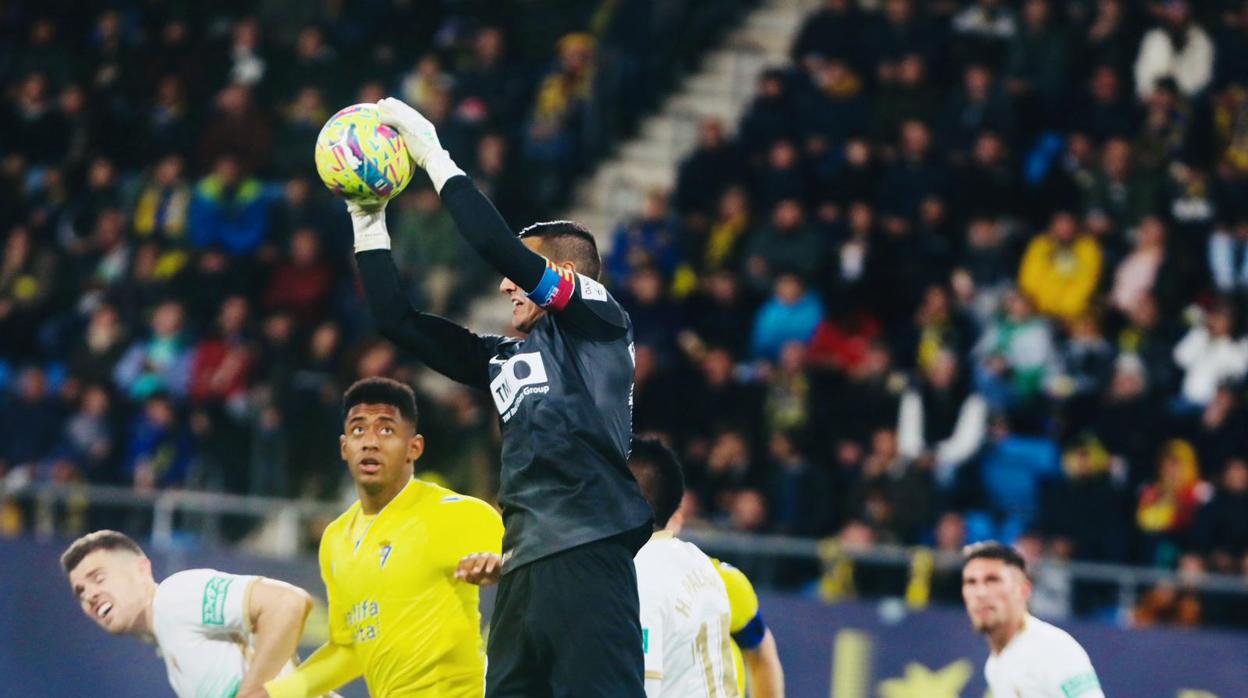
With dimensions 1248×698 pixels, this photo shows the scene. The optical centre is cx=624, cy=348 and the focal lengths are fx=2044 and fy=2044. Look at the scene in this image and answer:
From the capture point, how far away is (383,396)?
7266 mm

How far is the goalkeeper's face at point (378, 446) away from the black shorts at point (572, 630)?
4.15ft

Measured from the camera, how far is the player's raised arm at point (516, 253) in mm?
5887

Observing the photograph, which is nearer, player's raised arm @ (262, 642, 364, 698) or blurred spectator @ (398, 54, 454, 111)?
player's raised arm @ (262, 642, 364, 698)

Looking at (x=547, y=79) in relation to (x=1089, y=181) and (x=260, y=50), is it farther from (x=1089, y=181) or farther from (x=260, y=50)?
(x=1089, y=181)

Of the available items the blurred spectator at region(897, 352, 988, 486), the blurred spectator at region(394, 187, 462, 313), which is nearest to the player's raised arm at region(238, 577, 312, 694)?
the blurred spectator at region(897, 352, 988, 486)

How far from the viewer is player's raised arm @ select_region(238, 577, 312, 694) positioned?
7.22 m

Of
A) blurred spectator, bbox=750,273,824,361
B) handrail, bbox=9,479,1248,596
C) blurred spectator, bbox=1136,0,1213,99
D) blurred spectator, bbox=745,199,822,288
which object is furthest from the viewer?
blurred spectator, bbox=1136,0,1213,99

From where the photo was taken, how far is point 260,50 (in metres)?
20.6

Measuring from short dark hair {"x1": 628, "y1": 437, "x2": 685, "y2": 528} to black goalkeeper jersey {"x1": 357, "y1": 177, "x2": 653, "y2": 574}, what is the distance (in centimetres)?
127

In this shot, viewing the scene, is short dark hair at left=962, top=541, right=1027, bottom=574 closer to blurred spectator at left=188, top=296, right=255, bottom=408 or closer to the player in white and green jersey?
the player in white and green jersey

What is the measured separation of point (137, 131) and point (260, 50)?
1.47m

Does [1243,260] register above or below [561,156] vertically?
below

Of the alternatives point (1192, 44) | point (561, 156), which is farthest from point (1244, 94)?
point (561, 156)

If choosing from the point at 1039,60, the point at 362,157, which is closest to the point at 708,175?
the point at 1039,60
